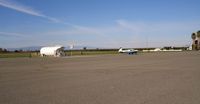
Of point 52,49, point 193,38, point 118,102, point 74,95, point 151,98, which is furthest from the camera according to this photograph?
point 193,38

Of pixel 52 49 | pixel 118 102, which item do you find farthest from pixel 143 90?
pixel 52 49

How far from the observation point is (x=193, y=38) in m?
124

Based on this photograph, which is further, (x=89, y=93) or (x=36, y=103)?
(x=89, y=93)

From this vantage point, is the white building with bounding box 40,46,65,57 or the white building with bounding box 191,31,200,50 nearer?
the white building with bounding box 40,46,65,57

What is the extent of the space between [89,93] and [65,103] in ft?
6.39

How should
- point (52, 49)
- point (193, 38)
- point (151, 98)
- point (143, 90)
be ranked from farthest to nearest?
1. point (193, 38)
2. point (52, 49)
3. point (143, 90)
4. point (151, 98)

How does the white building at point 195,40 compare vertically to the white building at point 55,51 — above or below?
above

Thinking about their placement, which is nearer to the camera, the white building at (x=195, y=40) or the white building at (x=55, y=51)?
the white building at (x=55, y=51)

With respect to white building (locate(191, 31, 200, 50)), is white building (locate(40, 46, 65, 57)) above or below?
below

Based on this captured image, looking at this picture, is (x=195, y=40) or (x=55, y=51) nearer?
(x=55, y=51)

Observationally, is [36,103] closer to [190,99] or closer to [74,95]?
[74,95]

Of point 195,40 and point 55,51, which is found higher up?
point 195,40

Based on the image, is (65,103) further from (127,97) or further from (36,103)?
(127,97)

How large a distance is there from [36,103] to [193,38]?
12212cm
